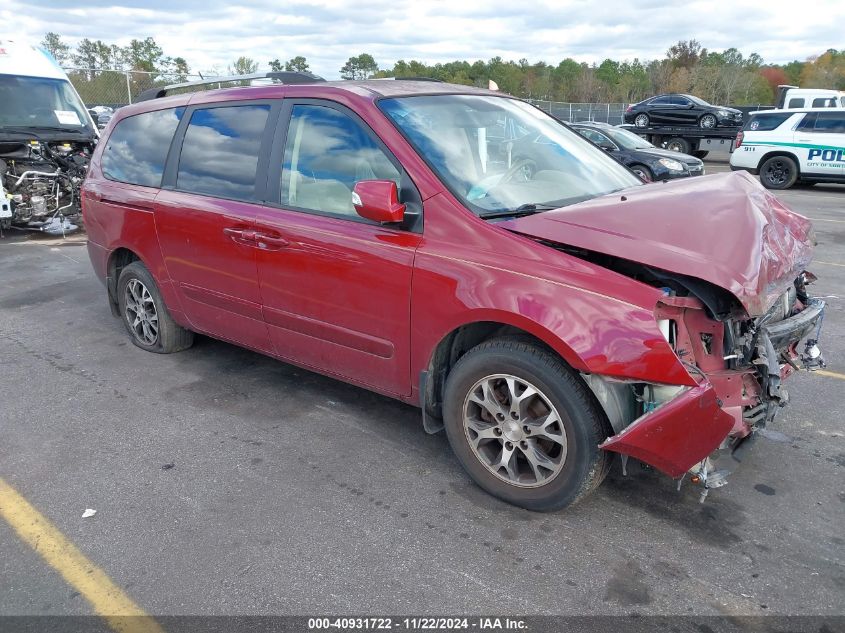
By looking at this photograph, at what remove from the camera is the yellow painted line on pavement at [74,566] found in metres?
2.51

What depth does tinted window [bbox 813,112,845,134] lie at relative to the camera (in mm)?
14484

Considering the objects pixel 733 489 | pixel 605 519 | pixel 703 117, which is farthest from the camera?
pixel 703 117

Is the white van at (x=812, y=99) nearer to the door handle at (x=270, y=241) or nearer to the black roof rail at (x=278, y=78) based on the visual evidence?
the black roof rail at (x=278, y=78)

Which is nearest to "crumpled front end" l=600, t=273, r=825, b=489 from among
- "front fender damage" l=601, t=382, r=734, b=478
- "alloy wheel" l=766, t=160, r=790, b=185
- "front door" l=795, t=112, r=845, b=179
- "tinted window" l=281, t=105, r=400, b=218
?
"front fender damage" l=601, t=382, r=734, b=478

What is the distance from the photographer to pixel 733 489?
10.8 ft

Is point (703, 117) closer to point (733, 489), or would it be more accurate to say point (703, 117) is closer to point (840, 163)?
point (840, 163)

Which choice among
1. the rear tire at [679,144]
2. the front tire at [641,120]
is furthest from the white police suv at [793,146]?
the front tire at [641,120]

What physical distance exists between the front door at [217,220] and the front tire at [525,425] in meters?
1.52

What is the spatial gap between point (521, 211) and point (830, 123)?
1461cm

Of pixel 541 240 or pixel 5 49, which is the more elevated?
pixel 5 49

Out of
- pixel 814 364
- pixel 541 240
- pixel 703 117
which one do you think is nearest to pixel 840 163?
pixel 703 117

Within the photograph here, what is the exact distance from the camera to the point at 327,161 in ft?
11.9

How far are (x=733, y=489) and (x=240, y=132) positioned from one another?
131 inches

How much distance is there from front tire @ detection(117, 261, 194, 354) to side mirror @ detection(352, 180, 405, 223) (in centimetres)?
237
